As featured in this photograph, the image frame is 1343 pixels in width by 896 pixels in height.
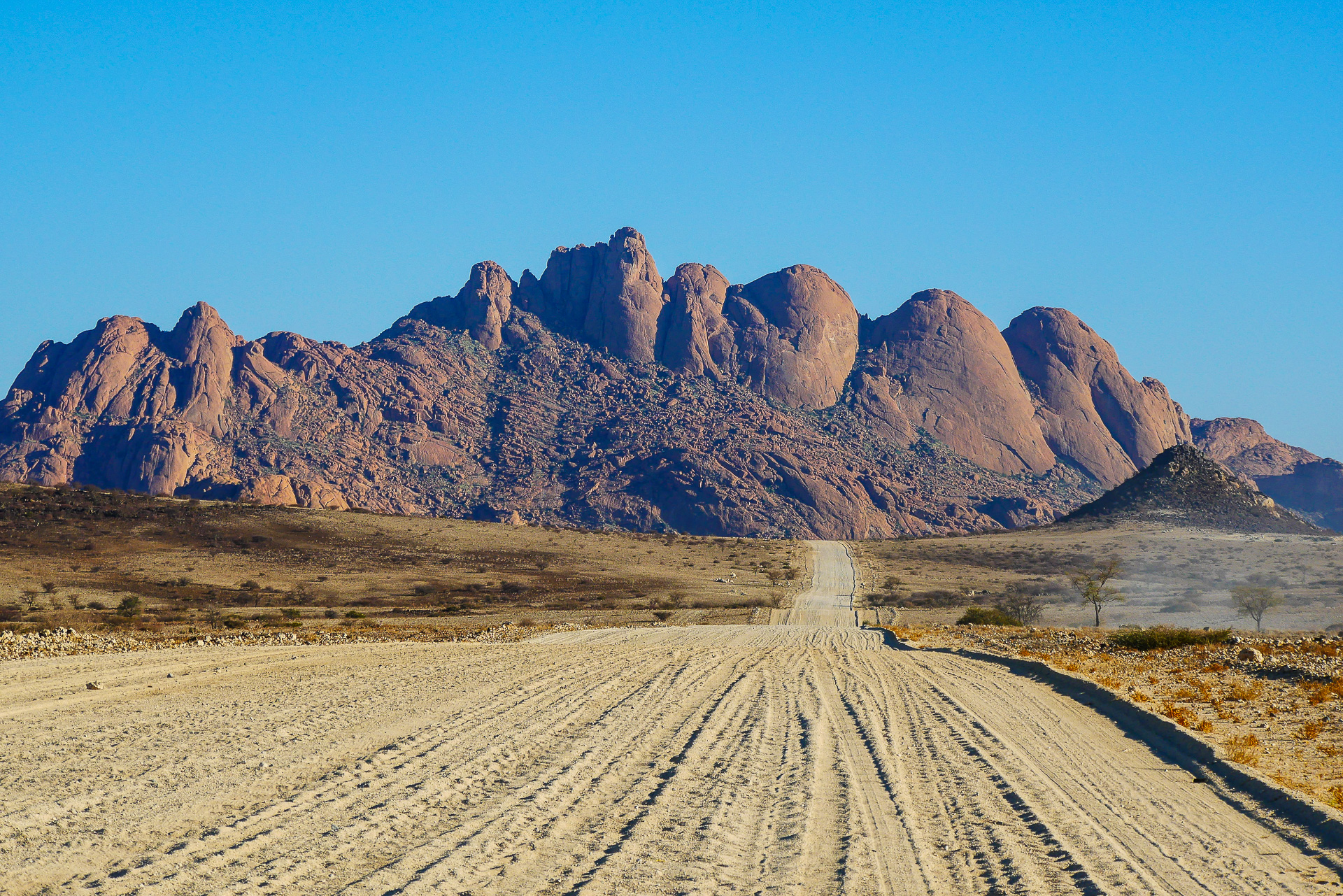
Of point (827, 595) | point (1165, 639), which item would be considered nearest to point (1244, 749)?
point (1165, 639)

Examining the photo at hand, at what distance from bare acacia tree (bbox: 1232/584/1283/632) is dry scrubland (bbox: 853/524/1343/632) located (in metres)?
0.47

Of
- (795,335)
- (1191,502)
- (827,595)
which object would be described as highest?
(795,335)

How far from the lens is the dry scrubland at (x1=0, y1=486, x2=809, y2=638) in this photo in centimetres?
3859

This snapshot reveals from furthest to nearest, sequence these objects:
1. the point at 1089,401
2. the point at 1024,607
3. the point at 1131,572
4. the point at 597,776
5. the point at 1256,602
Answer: the point at 1089,401
the point at 1131,572
the point at 1024,607
the point at 1256,602
the point at 597,776

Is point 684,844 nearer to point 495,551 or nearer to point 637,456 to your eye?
point 495,551

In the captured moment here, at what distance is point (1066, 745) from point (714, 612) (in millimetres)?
35543

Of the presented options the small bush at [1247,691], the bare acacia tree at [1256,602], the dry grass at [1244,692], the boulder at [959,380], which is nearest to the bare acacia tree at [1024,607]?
the bare acacia tree at [1256,602]

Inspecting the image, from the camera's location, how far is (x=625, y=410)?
162875 mm

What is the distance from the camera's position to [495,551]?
228 feet

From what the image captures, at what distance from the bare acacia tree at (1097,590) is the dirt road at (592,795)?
32127mm

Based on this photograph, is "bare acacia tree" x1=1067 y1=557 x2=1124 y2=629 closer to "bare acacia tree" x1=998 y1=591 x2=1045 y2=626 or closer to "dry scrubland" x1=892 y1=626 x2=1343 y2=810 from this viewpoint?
"bare acacia tree" x1=998 y1=591 x2=1045 y2=626

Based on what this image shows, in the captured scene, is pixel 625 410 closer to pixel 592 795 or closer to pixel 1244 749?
pixel 1244 749

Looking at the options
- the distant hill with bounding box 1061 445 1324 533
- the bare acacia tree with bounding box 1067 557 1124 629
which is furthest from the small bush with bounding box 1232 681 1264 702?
the distant hill with bounding box 1061 445 1324 533

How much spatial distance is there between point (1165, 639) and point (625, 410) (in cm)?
13929
